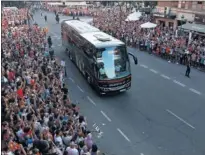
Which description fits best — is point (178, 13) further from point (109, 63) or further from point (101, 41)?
point (109, 63)

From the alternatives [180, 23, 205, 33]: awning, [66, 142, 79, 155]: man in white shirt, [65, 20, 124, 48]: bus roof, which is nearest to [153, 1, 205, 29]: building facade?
[180, 23, 205, 33]: awning

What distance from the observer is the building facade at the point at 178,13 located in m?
29.7

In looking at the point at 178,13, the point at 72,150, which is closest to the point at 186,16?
the point at 178,13

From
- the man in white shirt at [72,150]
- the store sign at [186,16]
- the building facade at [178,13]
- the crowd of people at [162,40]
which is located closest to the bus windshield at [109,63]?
the man in white shirt at [72,150]

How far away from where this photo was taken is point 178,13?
3309cm

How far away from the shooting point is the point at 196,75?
20.3 meters

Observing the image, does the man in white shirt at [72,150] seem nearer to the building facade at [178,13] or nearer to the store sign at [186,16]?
the building facade at [178,13]

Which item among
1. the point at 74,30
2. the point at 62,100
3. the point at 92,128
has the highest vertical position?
the point at 74,30

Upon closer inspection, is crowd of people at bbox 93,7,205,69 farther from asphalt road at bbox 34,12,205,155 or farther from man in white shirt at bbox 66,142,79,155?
man in white shirt at bbox 66,142,79,155

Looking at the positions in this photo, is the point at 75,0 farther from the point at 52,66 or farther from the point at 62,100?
the point at 62,100

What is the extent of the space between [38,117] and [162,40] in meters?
18.0

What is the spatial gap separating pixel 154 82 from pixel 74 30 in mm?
7427

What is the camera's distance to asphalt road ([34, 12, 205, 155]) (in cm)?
1195

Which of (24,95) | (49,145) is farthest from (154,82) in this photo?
(49,145)
